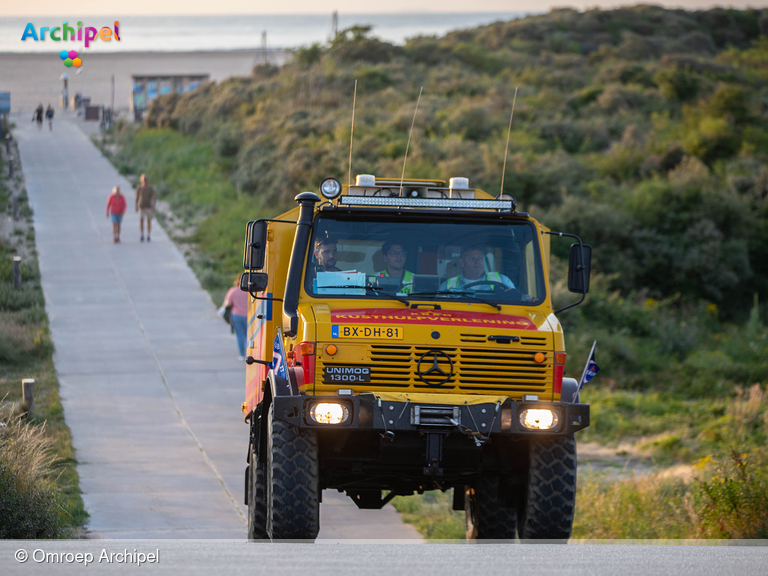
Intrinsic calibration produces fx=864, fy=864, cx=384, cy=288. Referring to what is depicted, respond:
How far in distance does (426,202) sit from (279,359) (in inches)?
62.1

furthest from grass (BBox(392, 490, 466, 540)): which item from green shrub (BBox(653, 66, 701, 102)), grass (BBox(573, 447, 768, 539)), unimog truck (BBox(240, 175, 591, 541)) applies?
green shrub (BBox(653, 66, 701, 102))

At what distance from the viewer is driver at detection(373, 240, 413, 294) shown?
635 centimetres

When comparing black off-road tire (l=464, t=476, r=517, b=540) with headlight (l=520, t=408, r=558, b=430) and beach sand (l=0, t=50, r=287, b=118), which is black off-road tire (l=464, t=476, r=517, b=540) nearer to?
headlight (l=520, t=408, r=558, b=430)

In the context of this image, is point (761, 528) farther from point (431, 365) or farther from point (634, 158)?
point (634, 158)

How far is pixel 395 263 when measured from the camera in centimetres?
638

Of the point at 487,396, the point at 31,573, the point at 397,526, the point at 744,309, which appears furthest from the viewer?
the point at 744,309

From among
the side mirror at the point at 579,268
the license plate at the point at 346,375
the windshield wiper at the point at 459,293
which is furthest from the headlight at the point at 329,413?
the side mirror at the point at 579,268

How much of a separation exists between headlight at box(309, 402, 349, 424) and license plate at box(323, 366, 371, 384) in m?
0.21

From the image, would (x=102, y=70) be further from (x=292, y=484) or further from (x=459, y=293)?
(x=292, y=484)

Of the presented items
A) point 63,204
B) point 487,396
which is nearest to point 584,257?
point 487,396

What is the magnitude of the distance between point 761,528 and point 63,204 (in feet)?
75.8

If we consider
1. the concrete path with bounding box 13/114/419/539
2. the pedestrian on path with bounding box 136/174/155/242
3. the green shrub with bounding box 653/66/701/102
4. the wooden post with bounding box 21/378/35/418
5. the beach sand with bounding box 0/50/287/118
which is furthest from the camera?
the green shrub with bounding box 653/66/701/102

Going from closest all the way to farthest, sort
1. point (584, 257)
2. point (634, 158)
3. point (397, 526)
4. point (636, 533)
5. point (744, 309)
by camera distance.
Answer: point (584, 257) → point (636, 533) → point (397, 526) → point (744, 309) → point (634, 158)

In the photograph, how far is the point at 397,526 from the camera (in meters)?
8.73
